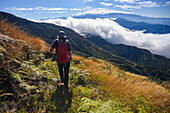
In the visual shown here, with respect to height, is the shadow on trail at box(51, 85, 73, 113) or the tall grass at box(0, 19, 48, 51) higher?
the tall grass at box(0, 19, 48, 51)

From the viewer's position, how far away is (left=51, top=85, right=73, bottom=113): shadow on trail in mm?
3990

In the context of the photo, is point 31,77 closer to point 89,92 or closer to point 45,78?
point 45,78

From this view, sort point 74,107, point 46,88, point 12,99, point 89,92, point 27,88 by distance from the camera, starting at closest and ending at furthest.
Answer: point 12,99 → point 27,88 → point 74,107 → point 46,88 → point 89,92

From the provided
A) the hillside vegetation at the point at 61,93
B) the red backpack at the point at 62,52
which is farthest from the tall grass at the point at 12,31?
the red backpack at the point at 62,52

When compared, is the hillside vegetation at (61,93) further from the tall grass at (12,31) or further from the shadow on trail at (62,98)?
the tall grass at (12,31)

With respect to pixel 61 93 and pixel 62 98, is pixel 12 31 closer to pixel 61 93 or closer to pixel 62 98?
pixel 61 93

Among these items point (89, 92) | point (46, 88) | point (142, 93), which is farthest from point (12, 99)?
point (142, 93)

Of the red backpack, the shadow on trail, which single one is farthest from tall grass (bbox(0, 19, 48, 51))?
the shadow on trail

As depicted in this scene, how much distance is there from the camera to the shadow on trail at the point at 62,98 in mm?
3990

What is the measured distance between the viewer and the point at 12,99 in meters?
3.10

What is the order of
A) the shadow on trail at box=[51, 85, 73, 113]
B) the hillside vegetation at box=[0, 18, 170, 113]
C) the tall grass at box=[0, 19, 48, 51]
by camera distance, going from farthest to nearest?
the tall grass at box=[0, 19, 48, 51], the shadow on trail at box=[51, 85, 73, 113], the hillside vegetation at box=[0, 18, 170, 113]

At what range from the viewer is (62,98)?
4613 millimetres

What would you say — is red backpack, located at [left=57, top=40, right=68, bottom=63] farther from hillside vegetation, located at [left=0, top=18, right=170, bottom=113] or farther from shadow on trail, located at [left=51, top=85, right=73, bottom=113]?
shadow on trail, located at [left=51, top=85, right=73, bottom=113]

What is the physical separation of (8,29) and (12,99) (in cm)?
613
